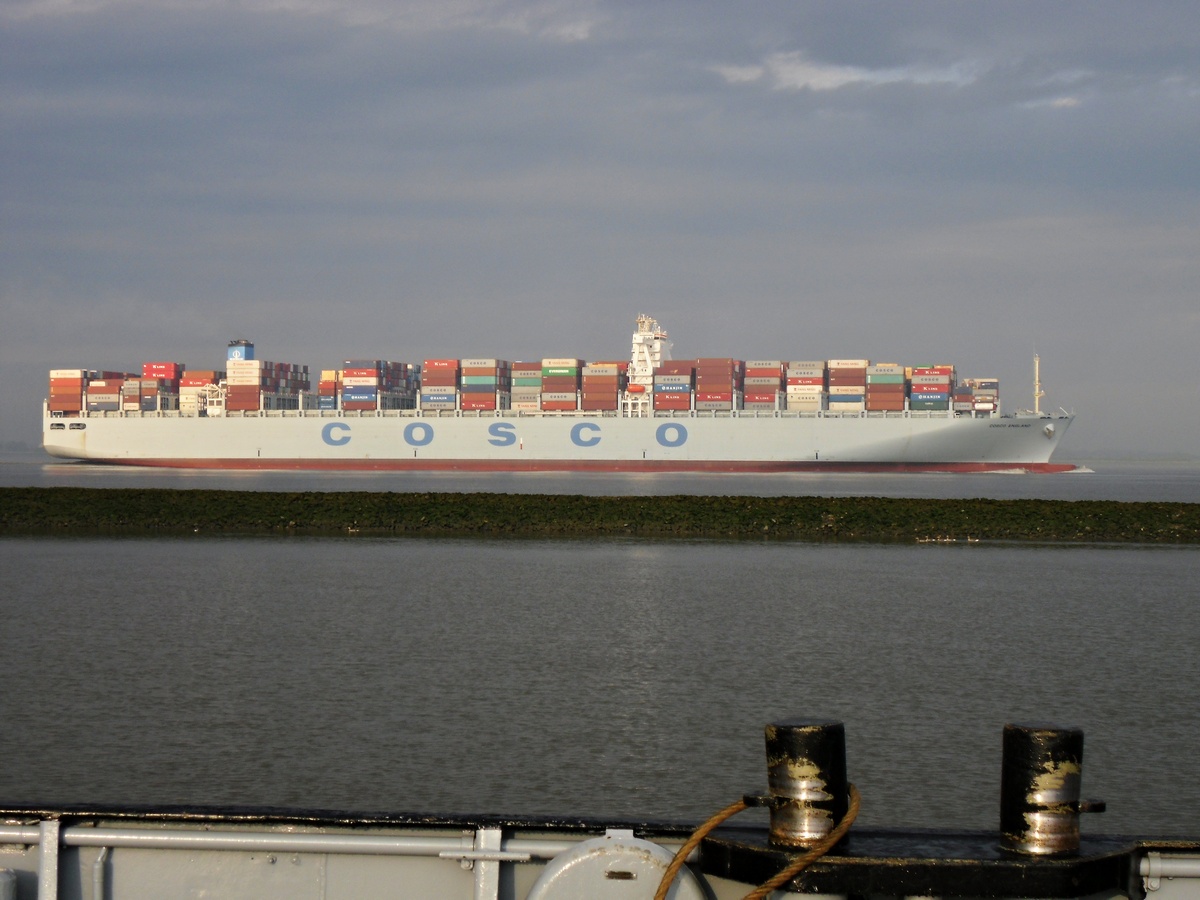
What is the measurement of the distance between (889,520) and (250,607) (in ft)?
62.8

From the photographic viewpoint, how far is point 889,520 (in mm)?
30766

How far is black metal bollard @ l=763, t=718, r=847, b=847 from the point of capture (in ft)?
13.2

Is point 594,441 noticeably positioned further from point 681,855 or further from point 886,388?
point 681,855

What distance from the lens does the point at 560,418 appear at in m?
70.1

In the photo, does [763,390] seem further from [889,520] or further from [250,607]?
[250,607]

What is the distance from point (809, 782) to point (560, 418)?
6626 centimetres

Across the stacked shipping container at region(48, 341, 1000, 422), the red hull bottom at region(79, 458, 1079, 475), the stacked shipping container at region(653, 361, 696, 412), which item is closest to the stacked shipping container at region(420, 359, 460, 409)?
the stacked shipping container at region(48, 341, 1000, 422)

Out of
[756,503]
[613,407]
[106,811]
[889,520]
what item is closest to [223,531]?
[756,503]

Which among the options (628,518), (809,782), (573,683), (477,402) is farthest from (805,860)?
(477,402)

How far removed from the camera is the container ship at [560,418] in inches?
2655

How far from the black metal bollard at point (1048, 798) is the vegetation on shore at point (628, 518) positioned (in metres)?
26.0

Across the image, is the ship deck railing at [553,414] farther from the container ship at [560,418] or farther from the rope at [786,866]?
the rope at [786,866]

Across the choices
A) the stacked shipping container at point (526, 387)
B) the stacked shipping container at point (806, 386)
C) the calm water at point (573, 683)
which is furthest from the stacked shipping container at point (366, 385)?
the calm water at point (573, 683)

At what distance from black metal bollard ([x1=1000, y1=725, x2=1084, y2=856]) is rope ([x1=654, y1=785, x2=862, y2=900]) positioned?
24.5 inches
